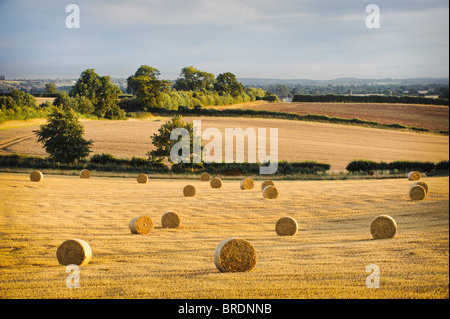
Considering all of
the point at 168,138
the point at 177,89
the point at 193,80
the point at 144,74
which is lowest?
the point at 168,138

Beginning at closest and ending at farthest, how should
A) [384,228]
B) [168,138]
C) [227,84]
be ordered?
[384,228]
[168,138]
[227,84]

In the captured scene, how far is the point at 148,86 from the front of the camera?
23734mm

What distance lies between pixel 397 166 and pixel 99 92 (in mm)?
17564

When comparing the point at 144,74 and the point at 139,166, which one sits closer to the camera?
the point at 139,166

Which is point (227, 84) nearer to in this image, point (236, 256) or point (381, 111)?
point (381, 111)

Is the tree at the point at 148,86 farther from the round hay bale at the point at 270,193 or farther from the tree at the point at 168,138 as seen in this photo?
the round hay bale at the point at 270,193

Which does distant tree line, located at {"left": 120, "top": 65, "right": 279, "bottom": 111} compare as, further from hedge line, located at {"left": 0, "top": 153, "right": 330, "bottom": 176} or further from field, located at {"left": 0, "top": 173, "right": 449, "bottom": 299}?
field, located at {"left": 0, "top": 173, "right": 449, "bottom": 299}

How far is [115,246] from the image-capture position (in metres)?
8.64

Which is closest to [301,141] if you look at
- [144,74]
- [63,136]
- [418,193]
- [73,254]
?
Answer: [144,74]

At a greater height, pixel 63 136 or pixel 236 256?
pixel 63 136

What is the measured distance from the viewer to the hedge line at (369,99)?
36.2 m

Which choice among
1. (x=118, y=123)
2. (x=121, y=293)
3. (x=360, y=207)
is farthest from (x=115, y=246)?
(x=118, y=123)

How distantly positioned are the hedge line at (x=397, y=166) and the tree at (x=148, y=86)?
37.0 feet

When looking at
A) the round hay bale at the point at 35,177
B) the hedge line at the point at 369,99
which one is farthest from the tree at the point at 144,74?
the hedge line at the point at 369,99
